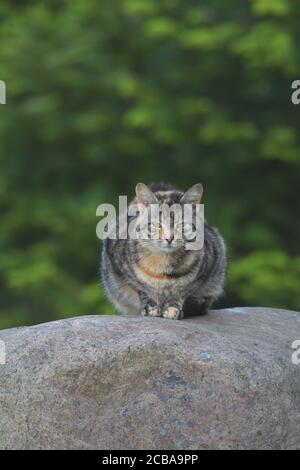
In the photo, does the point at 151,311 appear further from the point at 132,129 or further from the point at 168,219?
the point at 132,129

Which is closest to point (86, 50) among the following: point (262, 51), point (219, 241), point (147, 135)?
point (147, 135)

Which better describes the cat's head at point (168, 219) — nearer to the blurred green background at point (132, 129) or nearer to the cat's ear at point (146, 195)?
the cat's ear at point (146, 195)

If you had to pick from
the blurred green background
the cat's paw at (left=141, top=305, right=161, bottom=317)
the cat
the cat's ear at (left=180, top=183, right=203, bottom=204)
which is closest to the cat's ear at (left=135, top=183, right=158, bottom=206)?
the cat

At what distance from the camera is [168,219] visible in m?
7.46

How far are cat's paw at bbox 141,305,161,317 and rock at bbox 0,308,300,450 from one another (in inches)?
23.3

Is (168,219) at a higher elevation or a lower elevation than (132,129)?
lower

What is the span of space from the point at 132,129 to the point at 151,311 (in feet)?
25.6

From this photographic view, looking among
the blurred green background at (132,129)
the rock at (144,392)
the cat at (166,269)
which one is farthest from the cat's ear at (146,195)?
the blurred green background at (132,129)

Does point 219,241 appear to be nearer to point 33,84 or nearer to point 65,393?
point 65,393

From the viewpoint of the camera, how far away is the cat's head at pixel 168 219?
7.41 meters

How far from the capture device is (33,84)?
1530cm

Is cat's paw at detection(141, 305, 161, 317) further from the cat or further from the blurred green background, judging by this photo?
the blurred green background

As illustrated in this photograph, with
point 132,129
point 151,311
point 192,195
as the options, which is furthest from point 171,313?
point 132,129
